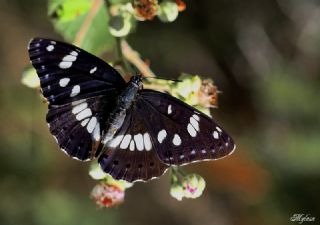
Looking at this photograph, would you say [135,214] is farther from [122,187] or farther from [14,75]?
[122,187]

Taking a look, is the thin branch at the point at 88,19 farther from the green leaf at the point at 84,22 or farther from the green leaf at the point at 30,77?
the green leaf at the point at 30,77

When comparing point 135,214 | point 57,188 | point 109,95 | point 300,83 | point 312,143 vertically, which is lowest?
point 135,214

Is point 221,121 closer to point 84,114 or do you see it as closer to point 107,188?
point 107,188

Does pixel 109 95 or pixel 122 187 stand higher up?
pixel 109 95

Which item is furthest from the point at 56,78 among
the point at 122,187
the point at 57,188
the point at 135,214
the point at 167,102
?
the point at 135,214

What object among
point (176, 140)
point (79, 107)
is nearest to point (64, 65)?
point (79, 107)

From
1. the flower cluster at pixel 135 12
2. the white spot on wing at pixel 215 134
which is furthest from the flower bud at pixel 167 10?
the white spot on wing at pixel 215 134

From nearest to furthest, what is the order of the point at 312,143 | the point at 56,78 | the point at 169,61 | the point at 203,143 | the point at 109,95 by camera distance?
1. the point at 203,143
2. the point at 56,78
3. the point at 109,95
4. the point at 312,143
5. the point at 169,61
